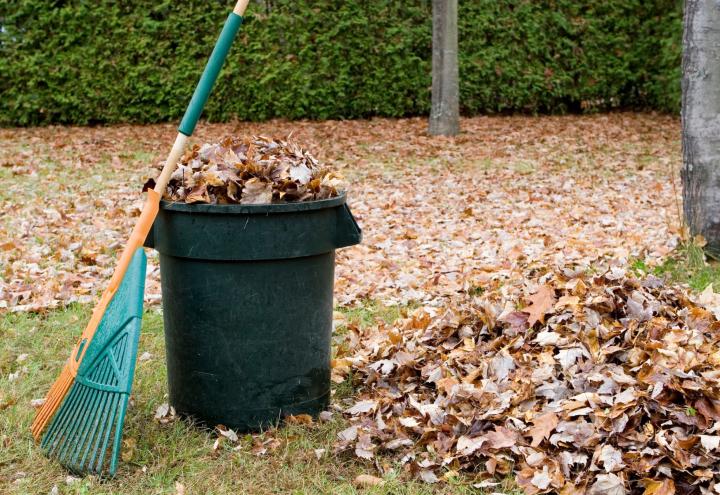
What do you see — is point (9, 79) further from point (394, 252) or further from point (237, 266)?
point (237, 266)

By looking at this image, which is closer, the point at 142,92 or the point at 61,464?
the point at 61,464

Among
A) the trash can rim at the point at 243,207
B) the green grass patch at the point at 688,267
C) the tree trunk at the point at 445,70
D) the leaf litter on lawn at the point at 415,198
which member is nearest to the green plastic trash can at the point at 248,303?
the trash can rim at the point at 243,207

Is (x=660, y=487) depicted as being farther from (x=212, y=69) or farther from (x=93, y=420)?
(x=212, y=69)

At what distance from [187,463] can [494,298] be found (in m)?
1.61

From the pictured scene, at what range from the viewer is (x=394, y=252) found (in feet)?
19.0

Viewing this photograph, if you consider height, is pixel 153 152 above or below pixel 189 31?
below

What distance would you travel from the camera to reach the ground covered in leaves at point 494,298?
9.29 ft

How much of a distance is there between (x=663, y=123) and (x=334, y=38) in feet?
17.1

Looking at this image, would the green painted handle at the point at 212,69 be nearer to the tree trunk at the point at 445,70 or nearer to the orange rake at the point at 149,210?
the orange rake at the point at 149,210

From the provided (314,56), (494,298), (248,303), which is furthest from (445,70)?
(248,303)

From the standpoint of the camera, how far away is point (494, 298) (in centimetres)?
380

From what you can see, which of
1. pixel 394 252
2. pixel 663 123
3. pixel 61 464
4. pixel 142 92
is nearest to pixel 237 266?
pixel 61 464

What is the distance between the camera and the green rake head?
2.72m

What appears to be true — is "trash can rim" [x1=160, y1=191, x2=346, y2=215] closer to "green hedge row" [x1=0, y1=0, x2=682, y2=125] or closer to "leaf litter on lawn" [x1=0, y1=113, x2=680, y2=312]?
"leaf litter on lawn" [x1=0, y1=113, x2=680, y2=312]
